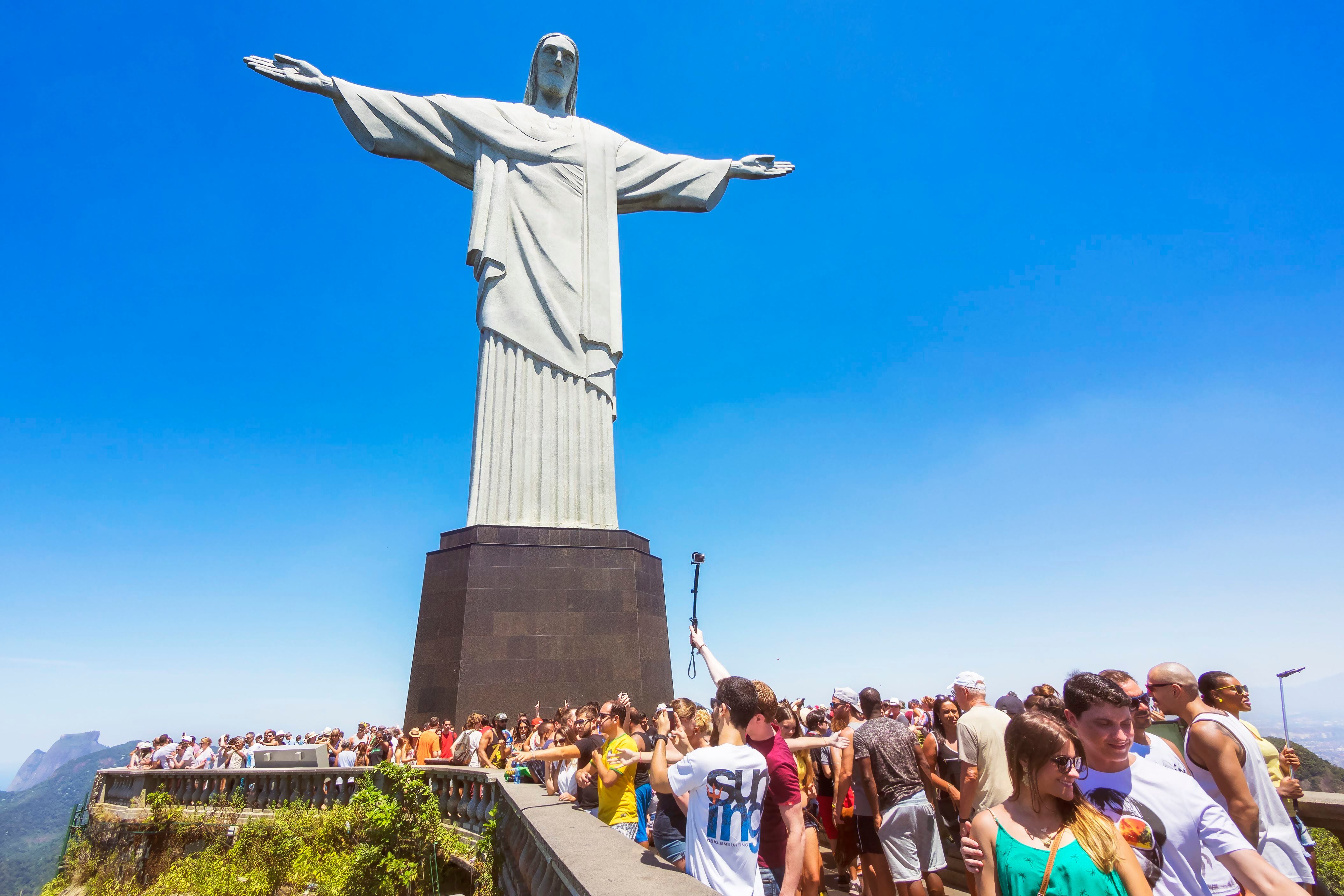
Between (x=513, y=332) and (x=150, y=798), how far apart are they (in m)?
10.1

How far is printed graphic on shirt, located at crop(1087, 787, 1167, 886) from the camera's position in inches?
102

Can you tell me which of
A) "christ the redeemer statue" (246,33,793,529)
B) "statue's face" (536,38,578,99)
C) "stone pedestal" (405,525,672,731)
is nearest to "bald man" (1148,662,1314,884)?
"stone pedestal" (405,525,672,731)

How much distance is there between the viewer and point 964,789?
505cm

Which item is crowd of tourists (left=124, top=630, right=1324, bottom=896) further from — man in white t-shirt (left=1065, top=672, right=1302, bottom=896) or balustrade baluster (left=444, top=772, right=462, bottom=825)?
balustrade baluster (left=444, top=772, right=462, bottom=825)

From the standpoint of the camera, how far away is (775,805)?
4.02 meters

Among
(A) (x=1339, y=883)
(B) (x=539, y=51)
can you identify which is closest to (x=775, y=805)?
(A) (x=1339, y=883)

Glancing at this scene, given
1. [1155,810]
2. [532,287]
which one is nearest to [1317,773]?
[1155,810]

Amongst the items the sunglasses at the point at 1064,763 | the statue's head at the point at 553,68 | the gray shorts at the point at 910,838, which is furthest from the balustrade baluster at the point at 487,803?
the statue's head at the point at 553,68

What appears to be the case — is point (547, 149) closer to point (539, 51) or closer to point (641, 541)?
point (539, 51)

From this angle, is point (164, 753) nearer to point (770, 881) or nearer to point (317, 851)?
point (317, 851)

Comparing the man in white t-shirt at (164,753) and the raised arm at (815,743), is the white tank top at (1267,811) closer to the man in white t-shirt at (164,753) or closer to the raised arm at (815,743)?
the raised arm at (815,743)

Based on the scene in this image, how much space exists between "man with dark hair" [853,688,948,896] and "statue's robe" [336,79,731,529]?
9.40 meters

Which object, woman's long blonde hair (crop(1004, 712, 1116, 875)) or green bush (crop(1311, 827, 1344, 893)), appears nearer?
woman's long blonde hair (crop(1004, 712, 1116, 875))

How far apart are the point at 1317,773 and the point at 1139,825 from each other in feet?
45.3
